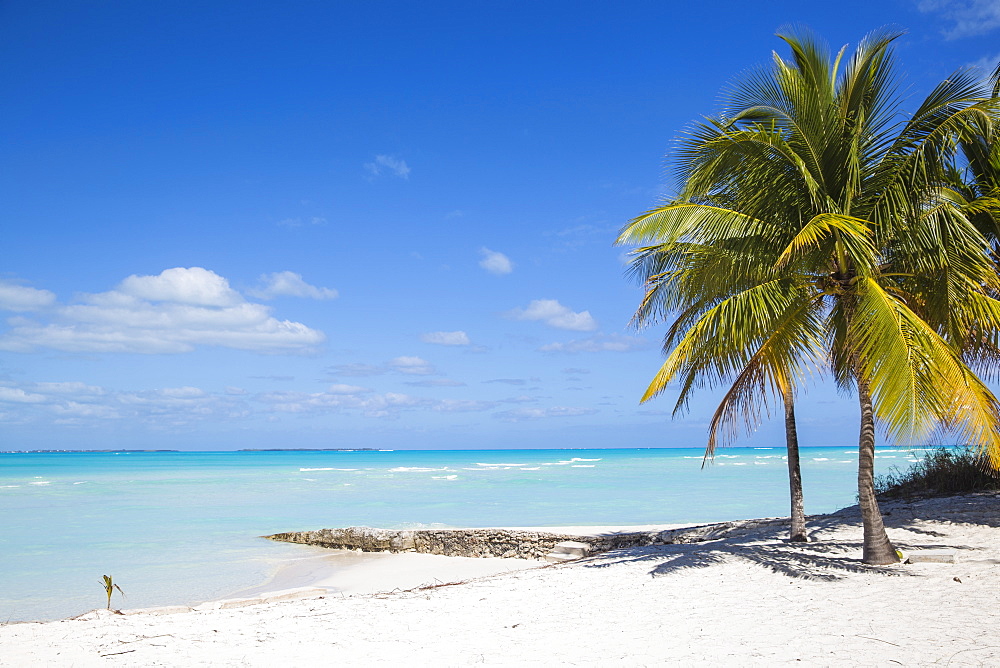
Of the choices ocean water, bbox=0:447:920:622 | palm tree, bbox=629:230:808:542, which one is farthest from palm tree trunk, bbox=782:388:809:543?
ocean water, bbox=0:447:920:622

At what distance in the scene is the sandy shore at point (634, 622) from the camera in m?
5.29

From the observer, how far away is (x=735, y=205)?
865 cm

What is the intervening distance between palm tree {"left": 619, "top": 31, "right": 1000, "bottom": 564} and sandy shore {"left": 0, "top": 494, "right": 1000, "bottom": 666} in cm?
132

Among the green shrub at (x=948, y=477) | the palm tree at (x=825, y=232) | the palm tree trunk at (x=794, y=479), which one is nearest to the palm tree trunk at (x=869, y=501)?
the palm tree at (x=825, y=232)

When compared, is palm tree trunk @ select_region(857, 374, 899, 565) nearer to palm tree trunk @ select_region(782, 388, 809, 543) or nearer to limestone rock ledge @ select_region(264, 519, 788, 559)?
palm tree trunk @ select_region(782, 388, 809, 543)

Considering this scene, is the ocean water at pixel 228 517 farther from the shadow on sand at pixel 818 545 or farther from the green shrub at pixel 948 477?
the shadow on sand at pixel 818 545

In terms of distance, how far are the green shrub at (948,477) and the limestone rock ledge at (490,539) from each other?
323 centimetres

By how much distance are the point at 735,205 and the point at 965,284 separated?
111 inches

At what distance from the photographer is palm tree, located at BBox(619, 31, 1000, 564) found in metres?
7.30

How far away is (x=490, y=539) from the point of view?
50.9ft

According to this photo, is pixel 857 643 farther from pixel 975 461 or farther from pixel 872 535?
pixel 975 461

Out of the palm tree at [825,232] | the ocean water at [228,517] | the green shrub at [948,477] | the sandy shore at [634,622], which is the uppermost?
the palm tree at [825,232]

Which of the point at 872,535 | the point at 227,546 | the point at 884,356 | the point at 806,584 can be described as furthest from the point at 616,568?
the point at 227,546

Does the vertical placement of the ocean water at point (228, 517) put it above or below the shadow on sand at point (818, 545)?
below
